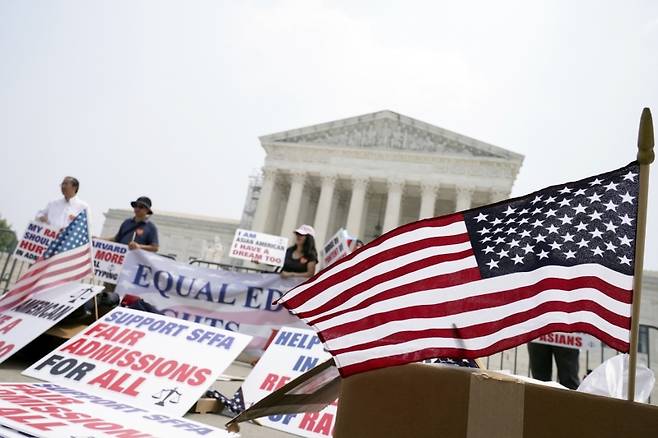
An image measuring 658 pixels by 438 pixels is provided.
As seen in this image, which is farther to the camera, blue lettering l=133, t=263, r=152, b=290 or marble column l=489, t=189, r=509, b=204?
marble column l=489, t=189, r=509, b=204

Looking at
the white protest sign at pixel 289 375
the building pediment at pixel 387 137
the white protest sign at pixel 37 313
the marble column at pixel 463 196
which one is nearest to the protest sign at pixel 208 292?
the white protest sign at pixel 37 313

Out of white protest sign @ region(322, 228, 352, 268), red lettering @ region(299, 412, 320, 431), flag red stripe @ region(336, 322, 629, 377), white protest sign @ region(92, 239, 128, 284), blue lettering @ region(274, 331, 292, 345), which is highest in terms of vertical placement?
white protest sign @ region(322, 228, 352, 268)

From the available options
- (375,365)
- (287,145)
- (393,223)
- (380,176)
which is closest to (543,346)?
(375,365)

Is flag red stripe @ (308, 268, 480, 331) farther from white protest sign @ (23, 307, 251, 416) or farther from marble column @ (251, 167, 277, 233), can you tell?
marble column @ (251, 167, 277, 233)

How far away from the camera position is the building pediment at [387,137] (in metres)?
33.7

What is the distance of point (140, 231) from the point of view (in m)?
6.63

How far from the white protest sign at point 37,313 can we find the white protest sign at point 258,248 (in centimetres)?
1015

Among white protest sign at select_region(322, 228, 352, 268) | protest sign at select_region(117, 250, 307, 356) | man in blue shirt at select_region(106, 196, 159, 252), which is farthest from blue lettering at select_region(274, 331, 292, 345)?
man in blue shirt at select_region(106, 196, 159, 252)

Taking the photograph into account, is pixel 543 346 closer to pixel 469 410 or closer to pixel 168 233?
pixel 469 410

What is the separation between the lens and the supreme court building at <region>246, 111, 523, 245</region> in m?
32.8

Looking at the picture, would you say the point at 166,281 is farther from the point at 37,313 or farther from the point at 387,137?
the point at 387,137

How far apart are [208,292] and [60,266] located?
2279 millimetres

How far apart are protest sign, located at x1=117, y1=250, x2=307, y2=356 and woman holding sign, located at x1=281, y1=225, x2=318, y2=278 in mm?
175

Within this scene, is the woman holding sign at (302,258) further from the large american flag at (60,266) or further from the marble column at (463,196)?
the marble column at (463,196)
